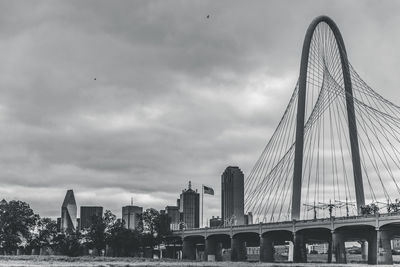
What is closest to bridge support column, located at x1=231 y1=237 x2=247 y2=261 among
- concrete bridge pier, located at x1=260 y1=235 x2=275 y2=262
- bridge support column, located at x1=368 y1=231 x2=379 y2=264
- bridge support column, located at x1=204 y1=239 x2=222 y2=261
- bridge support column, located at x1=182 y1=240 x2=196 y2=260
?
bridge support column, located at x1=204 y1=239 x2=222 y2=261

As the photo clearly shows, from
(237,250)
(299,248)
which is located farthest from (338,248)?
(237,250)

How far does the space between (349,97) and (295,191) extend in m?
20.4

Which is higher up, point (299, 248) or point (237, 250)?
point (299, 248)

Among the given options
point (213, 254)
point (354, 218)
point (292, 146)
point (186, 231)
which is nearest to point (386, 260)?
point (354, 218)

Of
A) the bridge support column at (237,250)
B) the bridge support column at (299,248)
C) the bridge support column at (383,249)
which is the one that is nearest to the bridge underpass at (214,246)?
the bridge support column at (237,250)

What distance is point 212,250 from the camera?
164 m

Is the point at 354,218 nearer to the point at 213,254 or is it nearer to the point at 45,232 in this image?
the point at 213,254

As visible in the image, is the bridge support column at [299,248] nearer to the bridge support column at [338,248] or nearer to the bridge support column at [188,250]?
the bridge support column at [338,248]

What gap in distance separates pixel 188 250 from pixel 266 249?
156ft

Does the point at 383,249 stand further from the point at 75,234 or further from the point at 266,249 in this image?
the point at 75,234

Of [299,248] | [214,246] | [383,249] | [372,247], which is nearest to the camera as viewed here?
[383,249]

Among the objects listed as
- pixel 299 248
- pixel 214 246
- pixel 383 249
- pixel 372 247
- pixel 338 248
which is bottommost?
pixel 214 246

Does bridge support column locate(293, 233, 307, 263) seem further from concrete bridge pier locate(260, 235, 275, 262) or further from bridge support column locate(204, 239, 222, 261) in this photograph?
bridge support column locate(204, 239, 222, 261)

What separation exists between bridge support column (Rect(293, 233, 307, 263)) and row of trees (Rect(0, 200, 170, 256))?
6219cm
